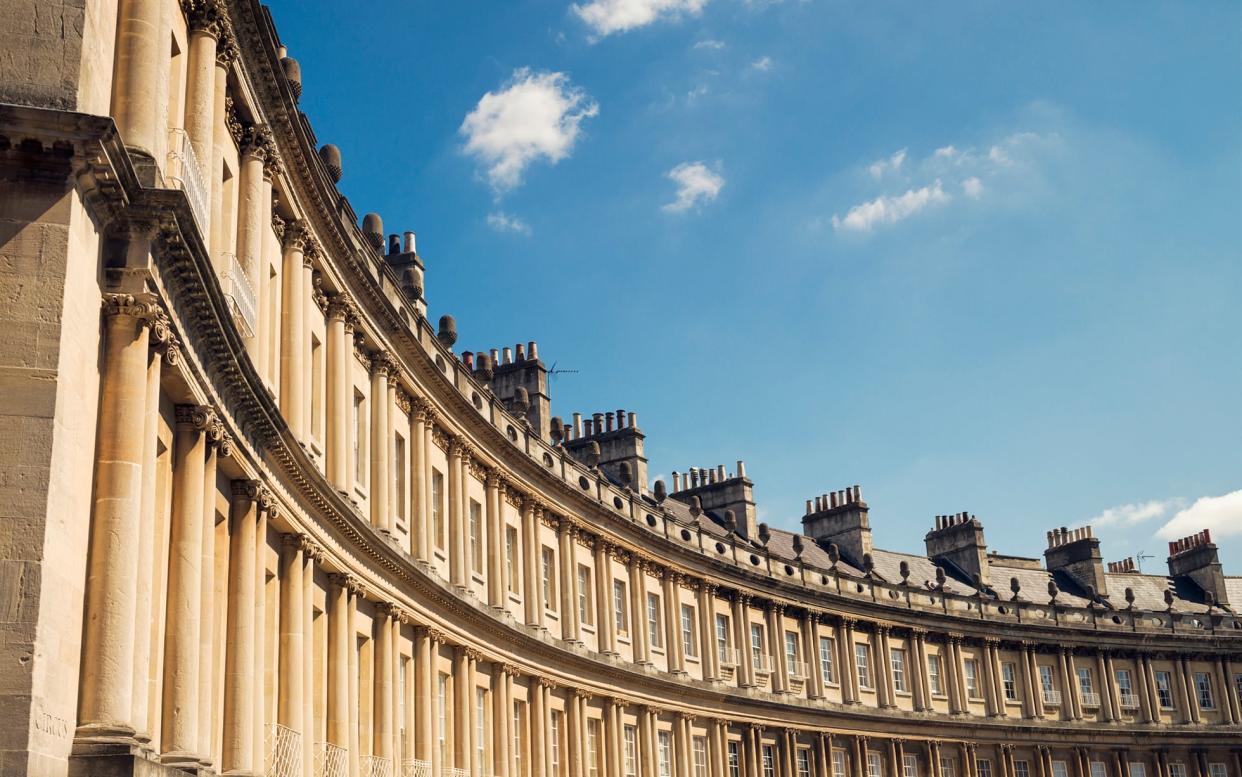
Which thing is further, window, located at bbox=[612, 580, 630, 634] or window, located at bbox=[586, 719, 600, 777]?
window, located at bbox=[612, 580, 630, 634]

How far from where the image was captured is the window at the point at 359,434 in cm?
2694

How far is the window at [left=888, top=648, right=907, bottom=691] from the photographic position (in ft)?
169

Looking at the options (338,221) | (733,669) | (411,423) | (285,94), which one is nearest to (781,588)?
(733,669)

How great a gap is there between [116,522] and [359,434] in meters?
12.6

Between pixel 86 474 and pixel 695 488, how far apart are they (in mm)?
40331

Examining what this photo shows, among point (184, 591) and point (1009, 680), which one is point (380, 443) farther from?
point (1009, 680)

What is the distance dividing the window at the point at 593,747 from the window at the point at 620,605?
10.3ft

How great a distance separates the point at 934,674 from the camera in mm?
53000

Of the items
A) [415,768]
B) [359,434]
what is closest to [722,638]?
[415,768]

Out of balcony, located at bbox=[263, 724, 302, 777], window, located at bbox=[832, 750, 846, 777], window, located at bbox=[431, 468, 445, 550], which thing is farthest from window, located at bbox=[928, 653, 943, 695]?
balcony, located at bbox=[263, 724, 302, 777]

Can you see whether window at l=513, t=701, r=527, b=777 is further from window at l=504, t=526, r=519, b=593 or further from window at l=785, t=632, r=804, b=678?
window at l=785, t=632, r=804, b=678

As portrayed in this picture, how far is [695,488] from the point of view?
177 feet

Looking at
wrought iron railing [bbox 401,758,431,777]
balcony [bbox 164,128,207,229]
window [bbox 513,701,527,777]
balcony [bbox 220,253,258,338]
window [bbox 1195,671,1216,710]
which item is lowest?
wrought iron railing [bbox 401,758,431,777]

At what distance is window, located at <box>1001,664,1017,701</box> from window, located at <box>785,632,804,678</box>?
36.2 ft
